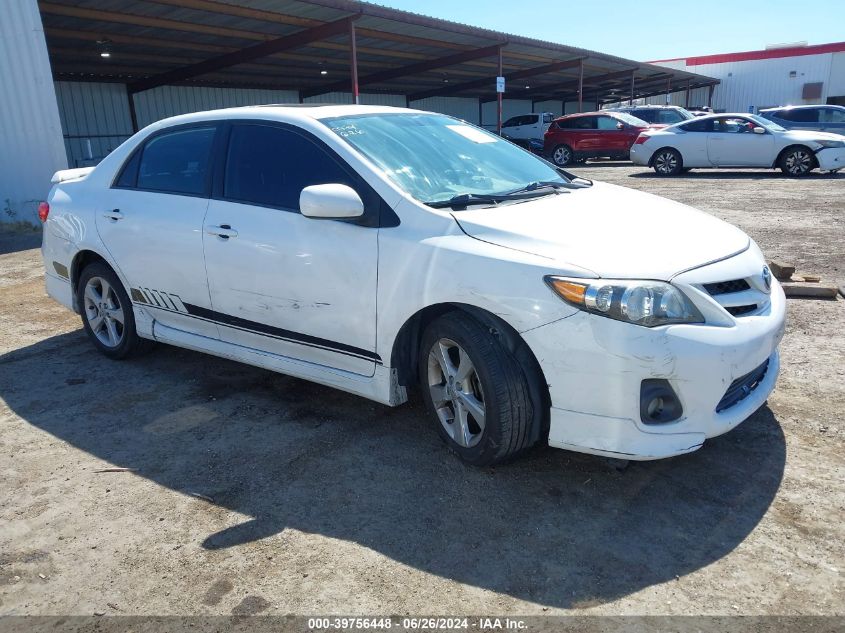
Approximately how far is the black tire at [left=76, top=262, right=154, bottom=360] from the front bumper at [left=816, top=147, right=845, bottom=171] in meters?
14.7

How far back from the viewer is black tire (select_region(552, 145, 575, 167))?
21.8 meters

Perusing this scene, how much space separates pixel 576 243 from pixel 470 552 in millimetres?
1313

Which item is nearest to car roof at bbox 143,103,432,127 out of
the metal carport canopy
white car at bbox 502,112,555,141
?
the metal carport canopy

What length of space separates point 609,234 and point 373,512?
156 cm

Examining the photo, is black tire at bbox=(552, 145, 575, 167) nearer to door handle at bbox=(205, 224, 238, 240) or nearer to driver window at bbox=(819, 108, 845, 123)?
driver window at bbox=(819, 108, 845, 123)

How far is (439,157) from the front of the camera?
3.68 metres

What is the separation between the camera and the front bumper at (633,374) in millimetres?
2607

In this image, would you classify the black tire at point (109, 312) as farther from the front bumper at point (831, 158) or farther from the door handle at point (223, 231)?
the front bumper at point (831, 158)

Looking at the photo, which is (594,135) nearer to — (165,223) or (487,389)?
(165,223)

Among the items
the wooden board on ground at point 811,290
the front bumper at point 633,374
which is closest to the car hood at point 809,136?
the wooden board on ground at point 811,290

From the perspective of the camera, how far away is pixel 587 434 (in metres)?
2.75

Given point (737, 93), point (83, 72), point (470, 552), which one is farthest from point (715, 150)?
point (737, 93)

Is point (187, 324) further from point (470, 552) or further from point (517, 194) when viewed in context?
point (470, 552)

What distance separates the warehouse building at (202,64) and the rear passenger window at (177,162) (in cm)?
755
